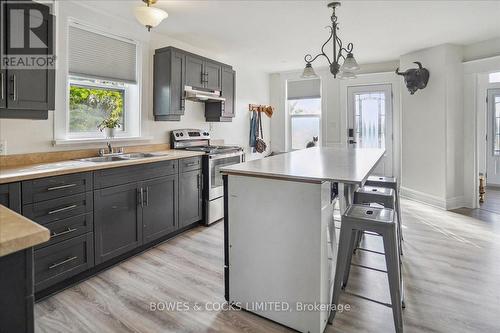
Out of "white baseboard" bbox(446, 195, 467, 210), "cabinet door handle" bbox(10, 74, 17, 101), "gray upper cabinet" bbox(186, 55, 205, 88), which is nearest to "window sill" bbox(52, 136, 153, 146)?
"cabinet door handle" bbox(10, 74, 17, 101)

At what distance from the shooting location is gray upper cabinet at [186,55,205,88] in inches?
150

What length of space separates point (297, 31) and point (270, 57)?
1398 millimetres

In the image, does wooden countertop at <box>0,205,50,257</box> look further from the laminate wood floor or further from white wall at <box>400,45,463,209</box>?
white wall at <box>400,45,463,209</box>

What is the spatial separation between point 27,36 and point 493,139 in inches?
291

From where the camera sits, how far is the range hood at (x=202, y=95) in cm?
383

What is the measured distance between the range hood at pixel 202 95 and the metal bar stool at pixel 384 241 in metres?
2.65

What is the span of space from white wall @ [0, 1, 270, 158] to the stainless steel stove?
15 cm

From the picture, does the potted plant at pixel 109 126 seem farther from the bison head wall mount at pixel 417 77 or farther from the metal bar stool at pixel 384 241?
the bison head wall mount at pixel 417 77

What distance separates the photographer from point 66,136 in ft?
9.38

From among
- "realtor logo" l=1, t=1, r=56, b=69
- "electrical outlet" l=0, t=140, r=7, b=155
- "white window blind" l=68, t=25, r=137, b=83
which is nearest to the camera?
"realtor logo" l=1, t=1, r=56, b=69

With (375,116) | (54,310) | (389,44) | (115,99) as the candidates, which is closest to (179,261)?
(54,310)

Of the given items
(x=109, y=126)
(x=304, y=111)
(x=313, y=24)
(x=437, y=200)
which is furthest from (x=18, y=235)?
(x=304, y=111)

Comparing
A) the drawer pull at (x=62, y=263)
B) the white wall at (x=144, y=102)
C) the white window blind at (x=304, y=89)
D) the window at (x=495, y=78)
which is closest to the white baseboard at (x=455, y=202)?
the window at (x=495, y=78)

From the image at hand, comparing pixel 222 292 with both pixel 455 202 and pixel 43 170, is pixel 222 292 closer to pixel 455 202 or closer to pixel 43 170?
pixel 43 170
